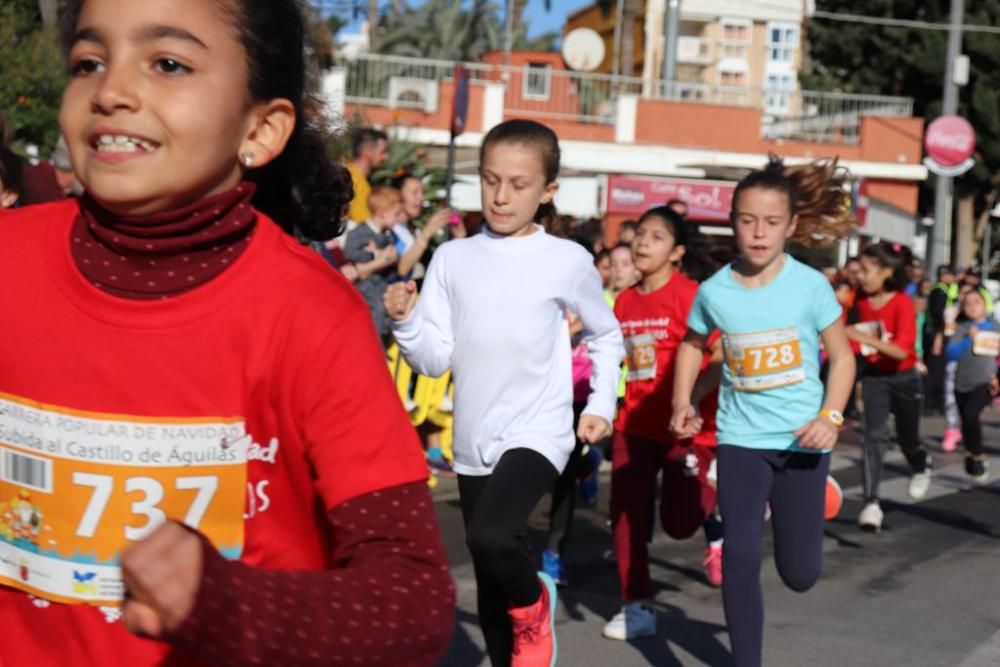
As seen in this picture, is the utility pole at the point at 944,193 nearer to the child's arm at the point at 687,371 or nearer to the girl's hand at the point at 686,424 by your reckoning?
the child's arm at the point at 687,371

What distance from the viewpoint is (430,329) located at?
5531mm

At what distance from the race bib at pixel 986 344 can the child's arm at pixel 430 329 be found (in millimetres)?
8925

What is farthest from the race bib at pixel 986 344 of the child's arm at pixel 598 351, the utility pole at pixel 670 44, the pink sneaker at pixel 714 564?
the utility pole at pixel 670 44

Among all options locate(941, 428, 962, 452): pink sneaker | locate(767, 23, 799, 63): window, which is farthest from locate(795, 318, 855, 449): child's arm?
locate(767, 23, 799, 63): window

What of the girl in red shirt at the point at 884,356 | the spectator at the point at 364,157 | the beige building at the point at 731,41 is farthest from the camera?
the beige building at the point at 731,41

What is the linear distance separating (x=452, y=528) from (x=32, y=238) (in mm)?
7381

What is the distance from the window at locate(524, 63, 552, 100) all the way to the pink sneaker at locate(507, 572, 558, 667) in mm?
30350

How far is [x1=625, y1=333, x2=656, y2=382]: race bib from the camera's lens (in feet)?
24.7

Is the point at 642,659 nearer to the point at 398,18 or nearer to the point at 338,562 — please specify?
the point at 338,562

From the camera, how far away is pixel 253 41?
193 cm

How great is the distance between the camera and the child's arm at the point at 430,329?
5469 mm

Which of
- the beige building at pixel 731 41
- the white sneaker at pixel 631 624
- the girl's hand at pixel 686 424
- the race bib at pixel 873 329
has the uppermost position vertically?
the beige building at pixel 731 41

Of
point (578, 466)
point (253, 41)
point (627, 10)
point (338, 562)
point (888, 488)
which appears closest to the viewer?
point (338, 562)

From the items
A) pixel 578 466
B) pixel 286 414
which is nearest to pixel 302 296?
pixel 286 414
